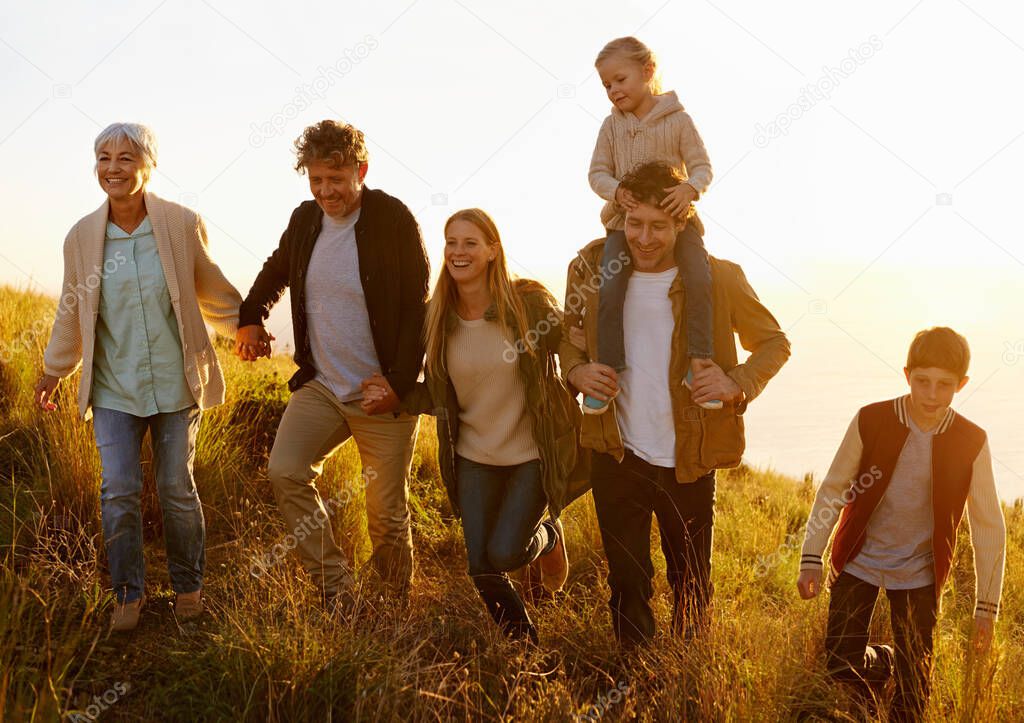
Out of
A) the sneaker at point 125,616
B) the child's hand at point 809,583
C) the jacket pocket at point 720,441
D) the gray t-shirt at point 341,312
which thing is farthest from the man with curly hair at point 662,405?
A: the sneaker at point 125,616

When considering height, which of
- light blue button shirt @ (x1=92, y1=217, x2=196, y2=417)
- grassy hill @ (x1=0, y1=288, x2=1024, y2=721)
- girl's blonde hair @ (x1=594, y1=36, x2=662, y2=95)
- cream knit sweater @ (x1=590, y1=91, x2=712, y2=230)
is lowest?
grassy hill @ (x1=0, y1=288, x2=1024, y2=721)

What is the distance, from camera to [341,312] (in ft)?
14.1

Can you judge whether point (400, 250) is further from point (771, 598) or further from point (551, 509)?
point (771, 598)

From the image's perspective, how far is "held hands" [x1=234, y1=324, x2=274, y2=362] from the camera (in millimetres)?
4391

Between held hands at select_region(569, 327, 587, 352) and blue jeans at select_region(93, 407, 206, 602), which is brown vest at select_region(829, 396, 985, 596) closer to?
held hands at select_region(569, 327, 587, 352)

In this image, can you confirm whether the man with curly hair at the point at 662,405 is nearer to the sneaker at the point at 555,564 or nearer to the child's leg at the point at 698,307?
the child's leg at the point at 698,307

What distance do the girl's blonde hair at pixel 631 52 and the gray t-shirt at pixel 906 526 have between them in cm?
210

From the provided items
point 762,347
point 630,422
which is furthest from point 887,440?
point 630,422

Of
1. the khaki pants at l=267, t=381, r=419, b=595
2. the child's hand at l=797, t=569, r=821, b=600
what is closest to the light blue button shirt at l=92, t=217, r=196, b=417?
the khaki pants at l=267, t=381, r=419, b=595

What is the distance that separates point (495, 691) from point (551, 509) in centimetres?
90

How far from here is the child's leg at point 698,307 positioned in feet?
12.0

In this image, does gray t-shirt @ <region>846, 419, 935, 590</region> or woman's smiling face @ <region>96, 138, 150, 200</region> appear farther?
woman's smiling face @ <region>96, 138, 150, 200</region>

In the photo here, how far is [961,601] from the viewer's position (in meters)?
6.10

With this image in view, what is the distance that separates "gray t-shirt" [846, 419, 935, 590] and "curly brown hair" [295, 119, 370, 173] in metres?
2.76
